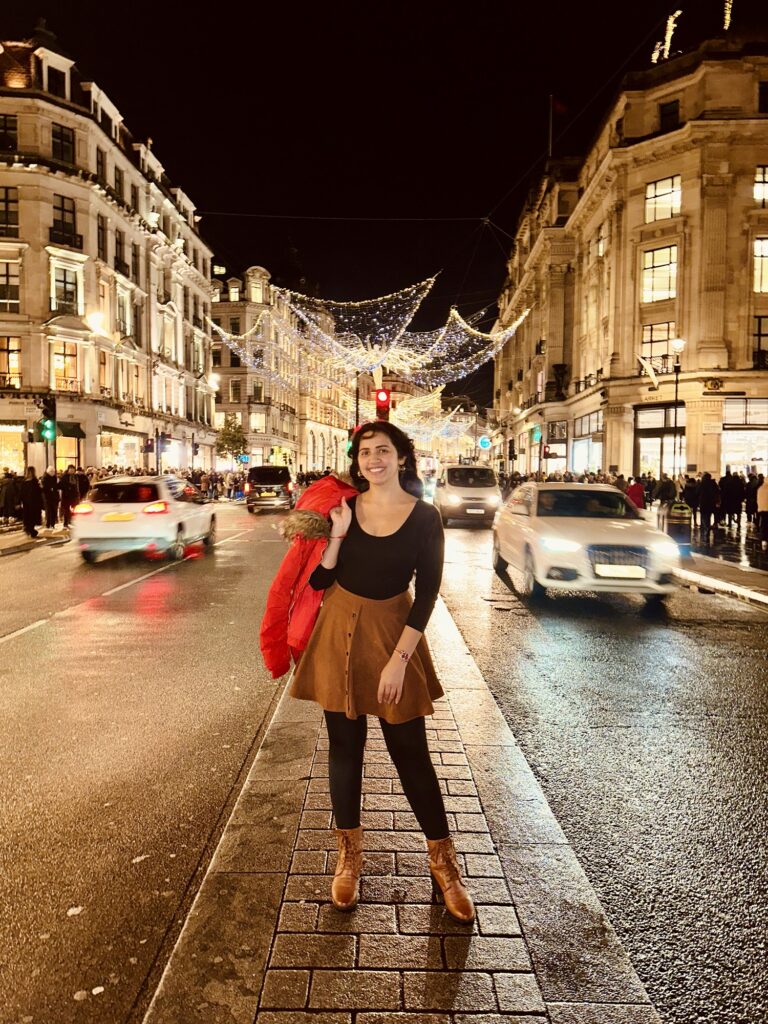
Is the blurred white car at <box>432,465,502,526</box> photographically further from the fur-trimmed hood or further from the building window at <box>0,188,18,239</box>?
the building window at <box>0,188,18,239</box>

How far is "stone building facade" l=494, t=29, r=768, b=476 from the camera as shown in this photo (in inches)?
1335

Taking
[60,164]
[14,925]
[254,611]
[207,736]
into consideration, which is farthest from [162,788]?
[60,164]

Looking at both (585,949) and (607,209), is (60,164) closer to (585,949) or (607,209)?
(607,209)

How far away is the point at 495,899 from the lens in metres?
2.93

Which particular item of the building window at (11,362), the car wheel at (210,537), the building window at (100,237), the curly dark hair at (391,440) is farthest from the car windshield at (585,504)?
the building window at (100,237)

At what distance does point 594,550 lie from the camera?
9.78 m

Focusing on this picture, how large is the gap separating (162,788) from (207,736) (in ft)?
2.84

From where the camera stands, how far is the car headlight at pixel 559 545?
984 centimetres

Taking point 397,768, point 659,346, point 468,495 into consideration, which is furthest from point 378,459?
point 659,346

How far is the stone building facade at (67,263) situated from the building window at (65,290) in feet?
0.17

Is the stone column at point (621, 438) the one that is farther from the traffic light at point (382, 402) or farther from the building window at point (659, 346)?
the traffic light at point (382, 402)

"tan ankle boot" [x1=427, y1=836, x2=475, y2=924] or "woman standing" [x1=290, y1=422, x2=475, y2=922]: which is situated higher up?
"woman standing" [x1=290, y1=422, x2=475, y2=922]

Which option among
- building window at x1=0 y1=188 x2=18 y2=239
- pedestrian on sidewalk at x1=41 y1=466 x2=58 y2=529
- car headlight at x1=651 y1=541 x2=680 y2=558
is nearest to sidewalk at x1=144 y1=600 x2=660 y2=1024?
car headlight at x1=651 y1=541 x2=680 y2=558

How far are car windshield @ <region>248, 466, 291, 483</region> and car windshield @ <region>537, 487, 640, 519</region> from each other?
22.2 metres
